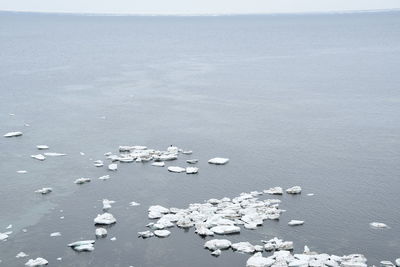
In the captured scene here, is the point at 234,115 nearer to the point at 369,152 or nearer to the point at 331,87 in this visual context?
the point at 369,152

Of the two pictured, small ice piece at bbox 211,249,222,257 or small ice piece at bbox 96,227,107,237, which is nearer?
small ice piece at bbox 211,249,222,257

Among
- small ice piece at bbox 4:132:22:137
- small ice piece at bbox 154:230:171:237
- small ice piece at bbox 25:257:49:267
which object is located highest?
small ice piece at bbox 4:132:22:137

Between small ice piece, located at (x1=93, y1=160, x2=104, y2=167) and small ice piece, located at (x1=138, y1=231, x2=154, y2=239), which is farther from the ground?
small ice piece, located at (x1=93, y1=160, x2=104, y2=167)

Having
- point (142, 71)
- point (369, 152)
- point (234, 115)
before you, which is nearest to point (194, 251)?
point (369, 152)

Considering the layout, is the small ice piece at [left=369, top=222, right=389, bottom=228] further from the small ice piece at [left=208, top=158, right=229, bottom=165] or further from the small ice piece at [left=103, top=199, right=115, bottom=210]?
the small ice piece at [left=103, top=199, right=115, bottom=210]

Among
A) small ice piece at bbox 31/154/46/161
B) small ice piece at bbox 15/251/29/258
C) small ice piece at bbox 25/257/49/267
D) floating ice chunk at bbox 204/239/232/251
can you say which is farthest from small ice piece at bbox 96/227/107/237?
small ice piece at bbox 31/154/46/161

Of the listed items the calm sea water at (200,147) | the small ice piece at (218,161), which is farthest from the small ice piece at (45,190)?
the small ice piece at (218,161)

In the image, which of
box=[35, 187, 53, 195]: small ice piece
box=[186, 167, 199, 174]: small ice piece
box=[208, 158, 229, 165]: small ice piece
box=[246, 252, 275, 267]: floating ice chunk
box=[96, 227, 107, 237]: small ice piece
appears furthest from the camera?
box=[208, 158, 229, 165]: small ice piece

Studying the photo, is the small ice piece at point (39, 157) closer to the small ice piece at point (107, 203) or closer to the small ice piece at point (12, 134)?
the small ice piece at point (12, 134)
